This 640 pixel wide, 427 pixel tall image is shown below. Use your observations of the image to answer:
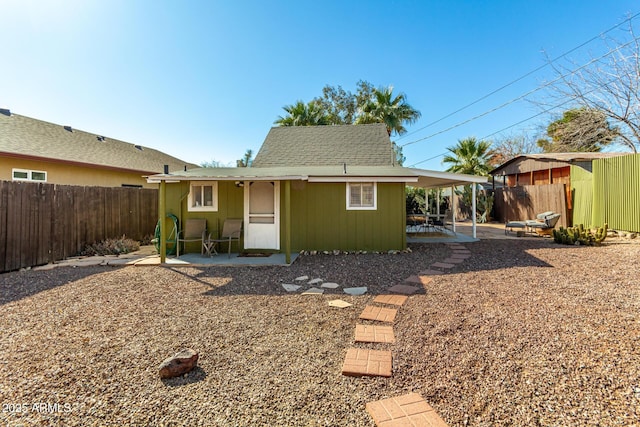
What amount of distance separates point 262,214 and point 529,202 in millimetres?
13721

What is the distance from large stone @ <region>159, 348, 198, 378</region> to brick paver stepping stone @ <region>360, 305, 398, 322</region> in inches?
83.9

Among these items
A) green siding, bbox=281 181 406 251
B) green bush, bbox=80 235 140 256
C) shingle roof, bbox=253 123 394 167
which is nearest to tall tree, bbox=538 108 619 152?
shingle roof, bbox=253 123 394 167

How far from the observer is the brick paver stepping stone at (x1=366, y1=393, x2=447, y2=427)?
1.93 meters

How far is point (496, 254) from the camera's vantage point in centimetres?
768

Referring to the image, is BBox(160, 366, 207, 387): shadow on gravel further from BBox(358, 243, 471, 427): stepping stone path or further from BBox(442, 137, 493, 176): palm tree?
BBox(442, 137, 493, 176): palm tree

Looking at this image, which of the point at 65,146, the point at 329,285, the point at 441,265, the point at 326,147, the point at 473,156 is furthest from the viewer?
the point at 473,156

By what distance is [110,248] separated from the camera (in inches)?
326

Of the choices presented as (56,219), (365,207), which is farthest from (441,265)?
(56,219)

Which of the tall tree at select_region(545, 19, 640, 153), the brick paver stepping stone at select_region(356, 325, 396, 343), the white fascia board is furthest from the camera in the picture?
the tall tree at select_region(545, 19, 640, 153)

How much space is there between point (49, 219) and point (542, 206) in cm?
1850

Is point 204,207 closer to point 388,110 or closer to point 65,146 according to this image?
point 65,146

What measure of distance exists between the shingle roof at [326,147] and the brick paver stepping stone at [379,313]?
22.9 feet

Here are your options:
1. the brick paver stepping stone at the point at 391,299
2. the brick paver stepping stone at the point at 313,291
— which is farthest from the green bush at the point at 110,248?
the brick paver stepping stone at the point at 391,299

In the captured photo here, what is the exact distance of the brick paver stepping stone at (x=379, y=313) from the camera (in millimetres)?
3773
